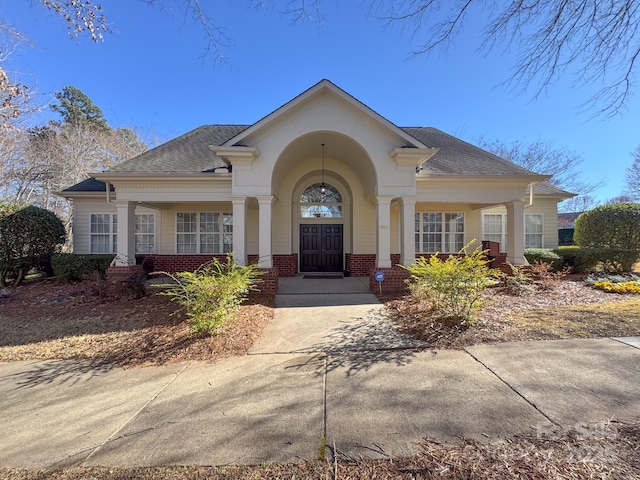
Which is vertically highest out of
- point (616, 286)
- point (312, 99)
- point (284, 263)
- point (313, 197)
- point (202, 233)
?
point (312, 99)

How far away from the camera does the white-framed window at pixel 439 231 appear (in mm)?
12711

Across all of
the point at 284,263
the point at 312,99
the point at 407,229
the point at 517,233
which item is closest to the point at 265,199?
the point at 312,99

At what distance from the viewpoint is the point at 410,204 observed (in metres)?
8.65

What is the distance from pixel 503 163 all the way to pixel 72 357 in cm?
1416

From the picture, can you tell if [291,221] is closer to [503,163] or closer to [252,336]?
[252,336]

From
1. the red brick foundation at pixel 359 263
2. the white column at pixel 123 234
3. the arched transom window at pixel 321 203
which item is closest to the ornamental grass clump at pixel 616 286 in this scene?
the red brick foundation at pixel 359 263

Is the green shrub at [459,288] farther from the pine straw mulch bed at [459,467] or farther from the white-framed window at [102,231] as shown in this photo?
the white-framed window at [102,231]

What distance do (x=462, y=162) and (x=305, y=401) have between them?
11109 mm

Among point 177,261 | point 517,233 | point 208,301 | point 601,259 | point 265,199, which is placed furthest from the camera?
point 177,261

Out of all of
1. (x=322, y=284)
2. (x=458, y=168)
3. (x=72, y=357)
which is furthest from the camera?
(x=458, y=168)

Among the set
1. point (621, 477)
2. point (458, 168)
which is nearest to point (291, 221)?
point (458, 168)

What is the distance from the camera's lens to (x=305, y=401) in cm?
312

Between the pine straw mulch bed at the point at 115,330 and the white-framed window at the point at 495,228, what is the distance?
1089 cm

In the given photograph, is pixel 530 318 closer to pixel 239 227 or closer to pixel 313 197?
pixel 239 227
